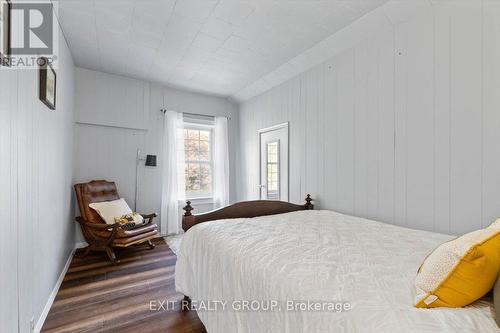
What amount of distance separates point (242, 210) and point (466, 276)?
1.89 m

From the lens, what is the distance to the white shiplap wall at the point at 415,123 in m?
1.70

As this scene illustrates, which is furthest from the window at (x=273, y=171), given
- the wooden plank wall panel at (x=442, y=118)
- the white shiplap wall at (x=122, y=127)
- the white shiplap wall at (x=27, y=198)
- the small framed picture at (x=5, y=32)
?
the small framed picture at (x=5, y=32)

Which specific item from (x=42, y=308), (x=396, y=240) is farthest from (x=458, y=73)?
(x=42, y=308)

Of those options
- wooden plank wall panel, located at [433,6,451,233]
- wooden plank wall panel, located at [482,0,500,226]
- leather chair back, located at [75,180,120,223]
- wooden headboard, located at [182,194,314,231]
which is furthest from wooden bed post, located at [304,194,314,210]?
leather chair back, located at [75,180,120,223]

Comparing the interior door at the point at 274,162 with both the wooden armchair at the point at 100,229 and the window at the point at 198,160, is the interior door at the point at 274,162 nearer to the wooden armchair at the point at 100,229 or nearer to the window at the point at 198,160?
the window at the point at 198,160

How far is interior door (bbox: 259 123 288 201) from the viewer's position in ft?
11.9

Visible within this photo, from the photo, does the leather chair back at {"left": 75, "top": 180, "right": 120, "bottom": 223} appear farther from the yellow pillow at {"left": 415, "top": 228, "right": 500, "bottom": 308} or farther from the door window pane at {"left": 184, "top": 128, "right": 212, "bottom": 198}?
the yellow pillow at {"left": 415, "top": 228, "right": 500, "bottom": 308}

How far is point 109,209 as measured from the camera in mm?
3291

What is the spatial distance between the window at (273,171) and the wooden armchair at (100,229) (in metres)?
1.87

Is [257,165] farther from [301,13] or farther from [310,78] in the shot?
[301,13]

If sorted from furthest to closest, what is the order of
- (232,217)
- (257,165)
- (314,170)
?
(257,165)
(314,170)
(232,217)

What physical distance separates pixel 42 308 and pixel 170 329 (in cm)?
102

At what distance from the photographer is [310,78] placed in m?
3.17

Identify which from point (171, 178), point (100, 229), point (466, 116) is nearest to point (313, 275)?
point (466, 116)
